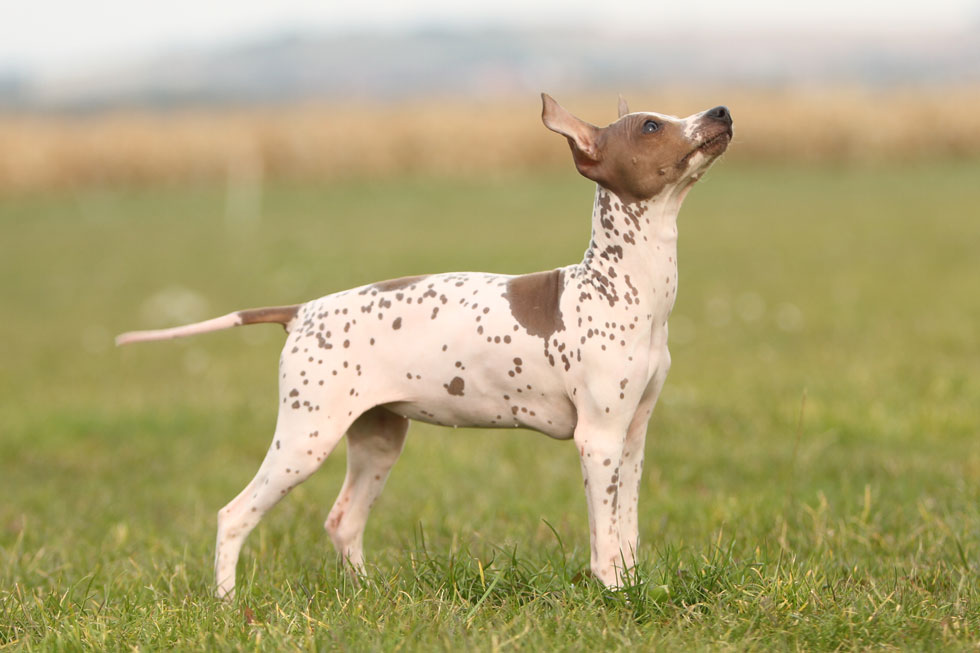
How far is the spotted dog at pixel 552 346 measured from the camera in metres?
3.59

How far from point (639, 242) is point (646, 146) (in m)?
0.30

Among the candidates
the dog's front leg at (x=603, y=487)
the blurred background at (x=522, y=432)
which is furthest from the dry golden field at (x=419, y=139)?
the dog's front leg at (x=603, y=487)

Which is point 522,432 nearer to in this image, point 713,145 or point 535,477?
point 535,477

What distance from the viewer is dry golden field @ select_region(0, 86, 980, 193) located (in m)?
31.5

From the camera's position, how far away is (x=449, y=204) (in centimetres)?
2483

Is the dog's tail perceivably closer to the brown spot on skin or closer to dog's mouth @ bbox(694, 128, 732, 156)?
the brown spot on skin

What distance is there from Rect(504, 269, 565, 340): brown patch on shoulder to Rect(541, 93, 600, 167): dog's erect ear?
0.38 metres

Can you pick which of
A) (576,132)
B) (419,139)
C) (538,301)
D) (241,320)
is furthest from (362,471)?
(419,139)

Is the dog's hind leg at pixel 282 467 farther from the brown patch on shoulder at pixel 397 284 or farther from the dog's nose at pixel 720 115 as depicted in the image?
the dog's nose at pixel 720 115

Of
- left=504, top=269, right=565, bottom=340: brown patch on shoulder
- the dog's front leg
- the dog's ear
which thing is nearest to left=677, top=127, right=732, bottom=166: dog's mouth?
the dog's ear

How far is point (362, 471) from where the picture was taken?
4.27 m

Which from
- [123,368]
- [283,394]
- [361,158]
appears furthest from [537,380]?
[361,158]

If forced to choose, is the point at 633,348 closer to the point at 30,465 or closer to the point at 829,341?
the point at 30,465

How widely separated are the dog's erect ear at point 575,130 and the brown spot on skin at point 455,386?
0.75m
